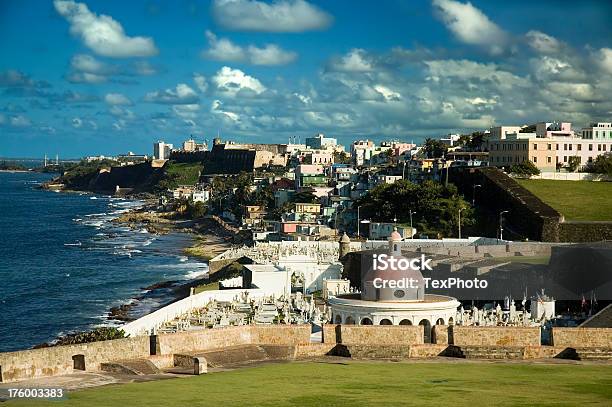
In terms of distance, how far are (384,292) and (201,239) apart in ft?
281

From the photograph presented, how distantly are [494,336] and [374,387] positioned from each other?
6.76 meters

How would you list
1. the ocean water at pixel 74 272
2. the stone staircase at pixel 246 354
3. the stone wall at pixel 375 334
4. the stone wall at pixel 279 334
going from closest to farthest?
the stone staircase at pixel 246 354
the stone wall at pixel 375 334
the stone wall at pixel 279 334
the ocean water at pixel 74 272

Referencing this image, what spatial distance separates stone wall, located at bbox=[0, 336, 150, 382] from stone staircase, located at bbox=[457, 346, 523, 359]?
892 cm

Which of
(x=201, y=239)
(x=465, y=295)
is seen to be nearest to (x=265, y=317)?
(x=465, y=295)

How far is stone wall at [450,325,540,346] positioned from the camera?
30344 millimetres

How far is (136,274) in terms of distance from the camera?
8362cm

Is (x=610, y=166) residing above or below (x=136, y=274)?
above

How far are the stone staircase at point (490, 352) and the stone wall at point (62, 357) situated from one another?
892cm

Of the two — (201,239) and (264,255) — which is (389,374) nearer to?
(264,255)

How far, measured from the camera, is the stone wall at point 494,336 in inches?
1195

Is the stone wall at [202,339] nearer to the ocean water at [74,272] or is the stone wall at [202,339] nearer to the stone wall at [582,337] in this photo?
the stone wall at [582,337]

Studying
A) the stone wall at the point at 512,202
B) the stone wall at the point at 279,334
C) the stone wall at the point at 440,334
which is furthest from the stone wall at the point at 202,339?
the stone wall at the point at 512,202

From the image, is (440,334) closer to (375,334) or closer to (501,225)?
(375,334)

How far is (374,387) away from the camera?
24.8 metres
